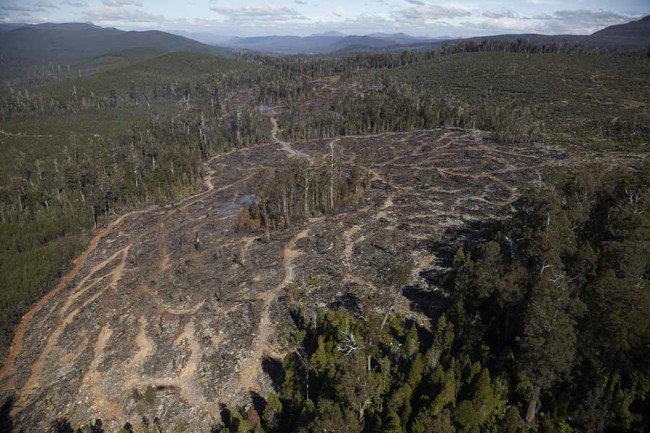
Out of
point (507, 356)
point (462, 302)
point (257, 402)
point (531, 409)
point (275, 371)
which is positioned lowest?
point (257, 402)

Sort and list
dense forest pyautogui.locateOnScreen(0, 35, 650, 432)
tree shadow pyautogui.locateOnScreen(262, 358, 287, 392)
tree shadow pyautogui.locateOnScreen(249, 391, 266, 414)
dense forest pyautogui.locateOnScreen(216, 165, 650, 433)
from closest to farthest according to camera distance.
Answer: dense forest pyautogui.locateOnScreen(216, 165, 650, 433) → dense forest pyautogui.locateOnScreen(0, 35, 650, 432) → tree shadow pyautogui.locateOnScreen(249, 391, 266, 414) → tree shadow pyautogui.locateOnScreen(262, 358, 287, 392)

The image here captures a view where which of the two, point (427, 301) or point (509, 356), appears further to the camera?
point (427, 301)

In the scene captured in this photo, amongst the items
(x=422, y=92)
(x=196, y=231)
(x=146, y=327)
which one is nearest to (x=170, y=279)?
(x=146, y=327)

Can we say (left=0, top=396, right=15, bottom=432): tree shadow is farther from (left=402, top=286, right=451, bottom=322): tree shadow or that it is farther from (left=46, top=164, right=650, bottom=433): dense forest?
(left=402, top=286, right=451, bottom=322): tree shadow

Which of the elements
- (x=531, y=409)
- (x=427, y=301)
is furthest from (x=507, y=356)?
(x=427, y=301)

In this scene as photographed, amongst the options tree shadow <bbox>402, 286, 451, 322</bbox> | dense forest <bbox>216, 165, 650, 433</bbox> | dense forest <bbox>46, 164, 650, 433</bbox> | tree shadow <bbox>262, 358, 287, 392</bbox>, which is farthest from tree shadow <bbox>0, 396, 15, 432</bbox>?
tree shadow <bbox>402, 286, 451, 322</bbox>

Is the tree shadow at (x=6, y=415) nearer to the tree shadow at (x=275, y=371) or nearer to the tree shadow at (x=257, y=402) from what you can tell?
the tree shadow at (x=257, y=402)

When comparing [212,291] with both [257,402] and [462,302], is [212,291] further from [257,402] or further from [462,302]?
[462,302]

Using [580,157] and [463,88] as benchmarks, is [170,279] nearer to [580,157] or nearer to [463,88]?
[580,157]
